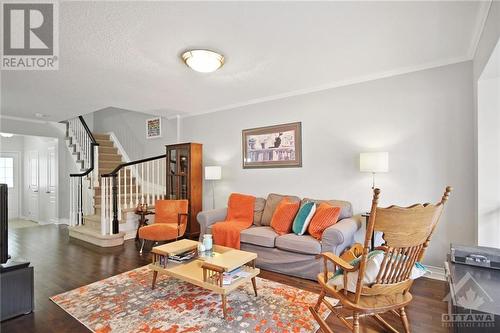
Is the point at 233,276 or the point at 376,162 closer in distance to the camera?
the point at 233,276

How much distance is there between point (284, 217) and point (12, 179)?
827cm

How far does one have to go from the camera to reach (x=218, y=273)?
2.17 meters

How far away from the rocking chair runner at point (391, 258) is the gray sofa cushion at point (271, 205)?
1.95 meters

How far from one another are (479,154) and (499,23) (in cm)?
123

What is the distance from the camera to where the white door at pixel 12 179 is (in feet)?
22.8

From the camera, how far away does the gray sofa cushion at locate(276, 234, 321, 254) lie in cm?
277

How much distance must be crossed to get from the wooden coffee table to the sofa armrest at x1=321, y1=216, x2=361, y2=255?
2.70ft

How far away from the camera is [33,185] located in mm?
6953

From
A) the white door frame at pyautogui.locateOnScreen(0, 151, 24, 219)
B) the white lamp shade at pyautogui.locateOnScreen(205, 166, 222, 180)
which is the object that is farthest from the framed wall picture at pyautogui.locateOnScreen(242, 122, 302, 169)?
the white door frame at pyautogui.locateOnScreen(0, 151, 24, 219)

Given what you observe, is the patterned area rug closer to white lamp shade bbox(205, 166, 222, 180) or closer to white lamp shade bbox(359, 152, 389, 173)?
white lamp shade bbox(359, 152, 389, 173)

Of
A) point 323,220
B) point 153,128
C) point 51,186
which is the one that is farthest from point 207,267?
point 51,186

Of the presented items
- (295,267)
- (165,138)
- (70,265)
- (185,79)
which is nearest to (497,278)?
(295,267)

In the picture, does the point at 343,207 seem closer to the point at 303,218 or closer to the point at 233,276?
the point at 303,218

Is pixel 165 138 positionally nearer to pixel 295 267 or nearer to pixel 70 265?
pixel 70 265
